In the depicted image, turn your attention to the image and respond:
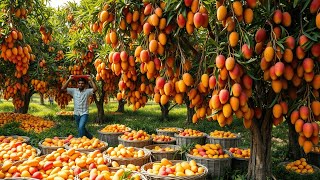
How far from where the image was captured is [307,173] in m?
4.92

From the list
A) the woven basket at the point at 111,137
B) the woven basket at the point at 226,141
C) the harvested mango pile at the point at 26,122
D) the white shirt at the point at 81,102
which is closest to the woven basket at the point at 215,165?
the woven basket at the point at 226,141

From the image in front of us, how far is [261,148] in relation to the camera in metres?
4.04

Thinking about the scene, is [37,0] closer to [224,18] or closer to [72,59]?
[224,18]

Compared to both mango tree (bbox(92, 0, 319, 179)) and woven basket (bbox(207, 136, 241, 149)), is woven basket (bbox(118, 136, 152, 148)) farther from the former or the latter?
mango tree (bbox(92, 0, 319, 179))

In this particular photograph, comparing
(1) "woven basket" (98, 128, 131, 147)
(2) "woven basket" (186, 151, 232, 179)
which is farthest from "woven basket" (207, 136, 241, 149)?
(1) "woven basket" (98, 128, 131, 147)

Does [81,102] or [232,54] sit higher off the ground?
[232,54]

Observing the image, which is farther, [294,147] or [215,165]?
[294,147]

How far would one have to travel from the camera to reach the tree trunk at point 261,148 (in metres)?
3.97

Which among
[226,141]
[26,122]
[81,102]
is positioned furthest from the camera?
[26,122]

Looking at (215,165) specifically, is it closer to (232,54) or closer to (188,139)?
(188,139)

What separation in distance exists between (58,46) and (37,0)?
600 cm

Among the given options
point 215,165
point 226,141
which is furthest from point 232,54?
point 226,141

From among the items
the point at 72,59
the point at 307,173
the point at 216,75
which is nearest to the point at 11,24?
the point at 216,75

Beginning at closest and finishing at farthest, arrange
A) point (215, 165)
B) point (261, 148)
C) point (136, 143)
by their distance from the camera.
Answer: point (261, 148)
point (215, 165)
point (136, 143)
